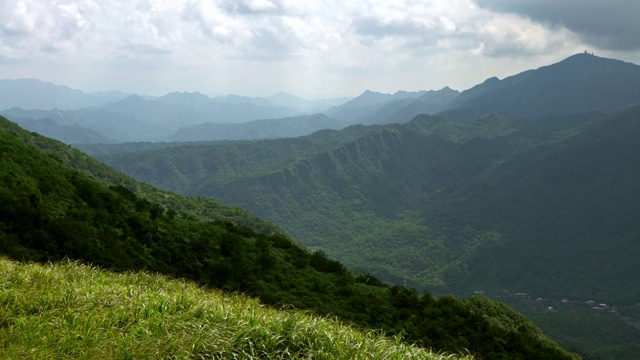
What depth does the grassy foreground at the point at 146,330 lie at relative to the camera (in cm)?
886

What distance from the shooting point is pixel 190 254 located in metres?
28.1

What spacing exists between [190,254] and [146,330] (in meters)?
19.3

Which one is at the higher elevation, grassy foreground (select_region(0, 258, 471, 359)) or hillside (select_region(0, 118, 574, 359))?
grassy foreground (select_region(0, 258, 471, 359))

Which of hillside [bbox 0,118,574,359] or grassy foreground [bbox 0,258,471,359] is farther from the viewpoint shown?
hillside [bbox 0,118,574,359]

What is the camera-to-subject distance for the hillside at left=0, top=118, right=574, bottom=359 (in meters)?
21.0

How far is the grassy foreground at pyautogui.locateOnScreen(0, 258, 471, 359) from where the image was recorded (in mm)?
8859

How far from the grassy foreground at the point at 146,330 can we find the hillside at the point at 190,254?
8.85 metres

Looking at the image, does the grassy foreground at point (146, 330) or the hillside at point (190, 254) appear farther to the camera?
the hillside at point (190, 254)

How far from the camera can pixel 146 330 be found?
9.45 metres

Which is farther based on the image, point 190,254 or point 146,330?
point 190,254

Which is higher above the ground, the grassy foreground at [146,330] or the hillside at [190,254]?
the grassy foreground at [146,330]

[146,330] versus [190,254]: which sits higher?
[146,330]

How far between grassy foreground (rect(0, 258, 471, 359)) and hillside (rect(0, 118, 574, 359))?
885 centimetres

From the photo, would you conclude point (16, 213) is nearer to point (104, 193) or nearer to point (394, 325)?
point (104, 193)
